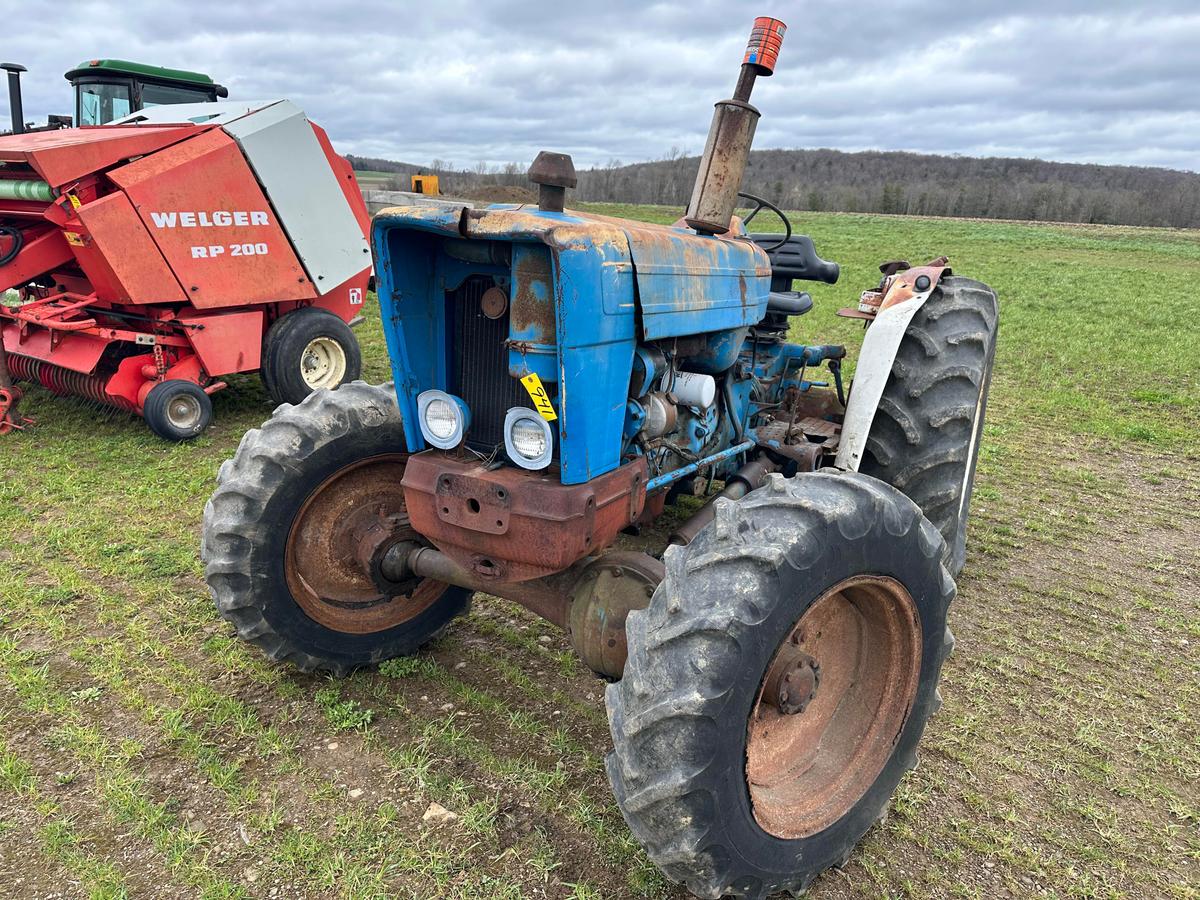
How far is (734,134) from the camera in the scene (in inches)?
121

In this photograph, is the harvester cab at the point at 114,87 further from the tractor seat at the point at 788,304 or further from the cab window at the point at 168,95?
the tractor seat at the point at 788,304

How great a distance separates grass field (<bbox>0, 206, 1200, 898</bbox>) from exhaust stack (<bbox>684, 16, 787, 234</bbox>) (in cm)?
197

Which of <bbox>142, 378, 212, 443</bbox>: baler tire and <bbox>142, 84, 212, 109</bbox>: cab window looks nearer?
<bbox>142, 378, 212, 443</bbox>: baler tire

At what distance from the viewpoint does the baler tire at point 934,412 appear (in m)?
3.53

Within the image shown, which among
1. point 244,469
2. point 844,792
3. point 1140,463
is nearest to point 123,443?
point 244,469

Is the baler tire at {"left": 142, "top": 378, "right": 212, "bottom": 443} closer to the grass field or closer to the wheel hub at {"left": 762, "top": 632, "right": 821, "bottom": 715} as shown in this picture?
the grass field

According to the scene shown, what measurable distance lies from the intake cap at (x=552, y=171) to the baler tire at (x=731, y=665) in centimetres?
101

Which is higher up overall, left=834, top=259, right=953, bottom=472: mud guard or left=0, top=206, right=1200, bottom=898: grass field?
left=834, top=259, right=953, bottom=472: mud guard

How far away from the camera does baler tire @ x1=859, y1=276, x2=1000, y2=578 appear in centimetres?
353

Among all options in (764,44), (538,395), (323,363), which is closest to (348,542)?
(538,395)

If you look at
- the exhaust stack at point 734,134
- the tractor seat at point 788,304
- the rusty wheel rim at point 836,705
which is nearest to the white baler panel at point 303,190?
the tractor seat at point 788,304

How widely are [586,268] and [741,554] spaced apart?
86cm

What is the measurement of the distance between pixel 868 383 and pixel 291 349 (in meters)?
4.77

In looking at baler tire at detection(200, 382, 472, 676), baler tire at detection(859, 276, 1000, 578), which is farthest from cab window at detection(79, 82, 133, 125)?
baler tire at detection(859, 276, 1000, 578)
